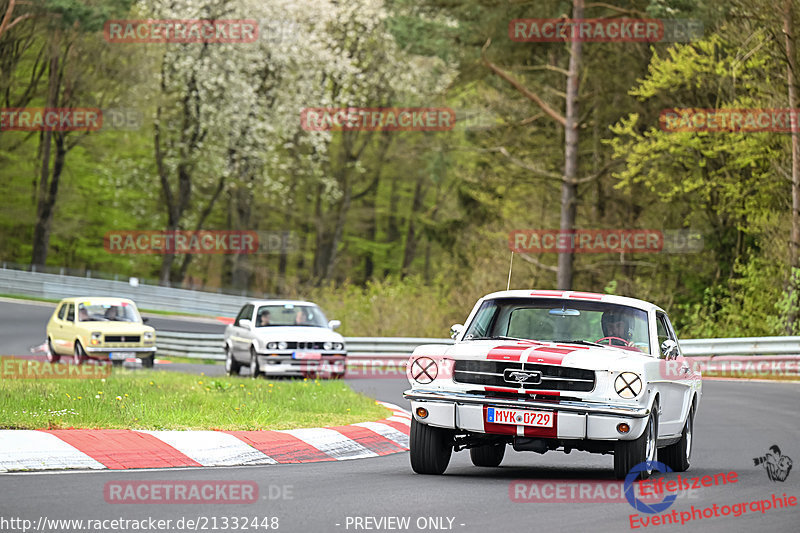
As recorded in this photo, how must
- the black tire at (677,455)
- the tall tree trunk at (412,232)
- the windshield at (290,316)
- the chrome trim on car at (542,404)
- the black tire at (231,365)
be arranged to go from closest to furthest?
the chrome trim on car at (542,404) < the black tire at (677,455) < the windshield at (290,316) < the black tire at (231,365) < the tall tree trunk at (412,232)

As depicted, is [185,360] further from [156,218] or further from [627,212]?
[156,218]

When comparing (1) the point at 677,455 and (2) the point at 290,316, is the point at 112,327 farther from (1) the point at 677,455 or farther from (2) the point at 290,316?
(1) the point at 677,455

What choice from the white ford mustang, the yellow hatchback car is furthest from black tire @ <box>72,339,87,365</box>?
the white ford mustang

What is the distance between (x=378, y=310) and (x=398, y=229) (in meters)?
46.6

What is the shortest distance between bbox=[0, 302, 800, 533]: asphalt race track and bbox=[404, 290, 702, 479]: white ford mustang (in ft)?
1.48

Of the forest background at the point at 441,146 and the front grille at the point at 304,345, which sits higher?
the forest background at the point at 441,146

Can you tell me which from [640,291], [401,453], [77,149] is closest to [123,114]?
[77,149]

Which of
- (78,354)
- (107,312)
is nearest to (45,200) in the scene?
(107,312)

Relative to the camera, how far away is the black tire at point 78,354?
27.7 metres

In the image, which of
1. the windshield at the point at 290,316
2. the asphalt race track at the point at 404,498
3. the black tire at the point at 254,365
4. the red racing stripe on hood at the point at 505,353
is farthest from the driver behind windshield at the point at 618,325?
the windshield at the point at 290,316

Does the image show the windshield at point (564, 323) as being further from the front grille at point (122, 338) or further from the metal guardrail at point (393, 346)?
the front grille at point (122, 338)

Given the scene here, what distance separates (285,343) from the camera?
24641 millimetres

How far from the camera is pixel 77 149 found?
70.4m

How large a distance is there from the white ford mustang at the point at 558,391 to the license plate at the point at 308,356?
44.2ft
